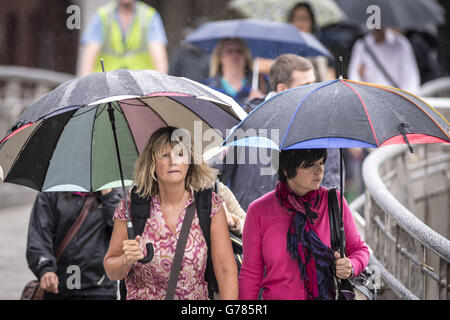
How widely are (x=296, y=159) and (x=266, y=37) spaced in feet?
13.2

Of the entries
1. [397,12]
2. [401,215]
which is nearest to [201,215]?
[401,215]

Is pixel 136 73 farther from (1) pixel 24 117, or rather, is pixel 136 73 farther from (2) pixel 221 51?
(2) pixel 221 51

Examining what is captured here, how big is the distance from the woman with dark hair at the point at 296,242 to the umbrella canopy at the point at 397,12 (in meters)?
5.75

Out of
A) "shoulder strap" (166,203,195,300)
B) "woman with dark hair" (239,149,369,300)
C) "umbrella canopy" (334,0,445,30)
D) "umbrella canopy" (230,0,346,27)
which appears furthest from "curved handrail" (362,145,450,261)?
"umbrella canopy" (230,0,346,27)

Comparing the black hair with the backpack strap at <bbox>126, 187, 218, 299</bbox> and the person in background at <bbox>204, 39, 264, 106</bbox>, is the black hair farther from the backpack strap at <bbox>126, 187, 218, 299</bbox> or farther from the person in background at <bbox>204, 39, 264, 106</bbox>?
the person in background at <bbox>204, 39, 264, 106</bbox>

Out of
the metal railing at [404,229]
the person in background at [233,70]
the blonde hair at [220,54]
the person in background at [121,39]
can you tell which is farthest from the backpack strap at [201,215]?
the person in background at [121,39]

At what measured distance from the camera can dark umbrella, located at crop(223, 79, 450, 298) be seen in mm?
3834

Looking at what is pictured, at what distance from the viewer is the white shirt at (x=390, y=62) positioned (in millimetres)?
10641

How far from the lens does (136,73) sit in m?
4.35

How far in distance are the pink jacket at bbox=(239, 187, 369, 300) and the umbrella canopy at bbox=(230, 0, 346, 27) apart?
699 cm

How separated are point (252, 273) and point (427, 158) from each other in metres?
6.49

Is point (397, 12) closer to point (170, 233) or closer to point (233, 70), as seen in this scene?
point (233, 70)

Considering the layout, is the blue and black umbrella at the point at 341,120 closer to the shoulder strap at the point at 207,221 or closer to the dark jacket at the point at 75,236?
the shoulder strap at the point at 207,221
